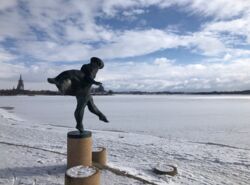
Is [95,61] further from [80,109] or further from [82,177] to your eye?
[82,177]

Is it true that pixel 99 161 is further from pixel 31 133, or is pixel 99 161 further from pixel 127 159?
pixel 31 133

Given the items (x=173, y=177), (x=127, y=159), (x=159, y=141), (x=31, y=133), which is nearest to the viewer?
(x=173, y=177)

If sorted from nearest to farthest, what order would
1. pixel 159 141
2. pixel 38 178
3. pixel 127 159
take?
pixel 38 178, pixel 127 159, pixel 159 141

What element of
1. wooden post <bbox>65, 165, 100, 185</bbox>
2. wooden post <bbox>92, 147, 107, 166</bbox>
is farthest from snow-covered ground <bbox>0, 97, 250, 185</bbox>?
wooden post <bbox>65, 165, 100, 185</bbox>

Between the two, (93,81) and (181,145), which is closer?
(93,81)

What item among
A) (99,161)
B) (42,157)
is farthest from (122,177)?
(42,157)

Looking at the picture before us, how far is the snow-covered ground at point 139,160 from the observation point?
16.8ft

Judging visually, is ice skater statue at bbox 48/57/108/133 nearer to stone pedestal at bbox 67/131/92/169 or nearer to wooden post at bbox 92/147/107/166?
stone pedestal at bbox 67/131/92/169

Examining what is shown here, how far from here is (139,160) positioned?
7301 mm

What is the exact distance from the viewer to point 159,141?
10227 millimetres

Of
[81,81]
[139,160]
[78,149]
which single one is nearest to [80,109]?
[81,81]

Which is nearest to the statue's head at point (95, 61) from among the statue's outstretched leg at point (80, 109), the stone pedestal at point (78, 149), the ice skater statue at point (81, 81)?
the ice skater statue at point (81, 81)

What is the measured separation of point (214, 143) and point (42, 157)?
6.55 metres

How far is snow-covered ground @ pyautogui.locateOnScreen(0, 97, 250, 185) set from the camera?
202 inches
